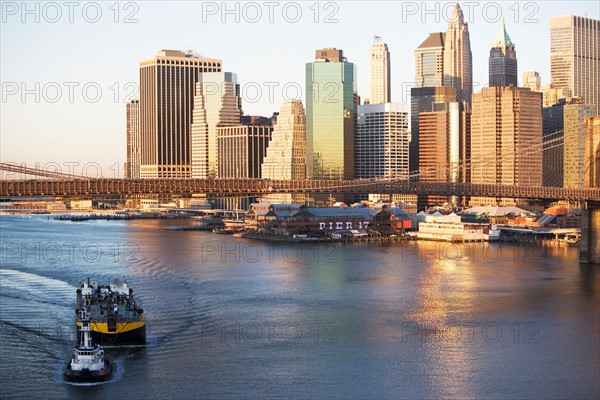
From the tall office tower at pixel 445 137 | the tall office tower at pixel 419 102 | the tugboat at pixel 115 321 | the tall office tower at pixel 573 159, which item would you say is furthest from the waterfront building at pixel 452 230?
the tall office tower at pixel 419 102

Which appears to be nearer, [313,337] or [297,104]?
[313,337]

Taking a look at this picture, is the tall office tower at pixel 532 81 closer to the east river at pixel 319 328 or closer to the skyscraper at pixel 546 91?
the skyscraper at pixel 546 91

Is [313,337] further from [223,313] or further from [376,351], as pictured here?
[223,313]

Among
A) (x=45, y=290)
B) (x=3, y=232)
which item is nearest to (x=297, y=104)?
→ (x=3, y=232)

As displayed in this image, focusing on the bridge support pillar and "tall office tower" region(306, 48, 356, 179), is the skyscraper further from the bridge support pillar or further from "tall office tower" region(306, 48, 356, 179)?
the bridge support pillar

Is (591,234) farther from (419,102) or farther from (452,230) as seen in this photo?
(419,102)
